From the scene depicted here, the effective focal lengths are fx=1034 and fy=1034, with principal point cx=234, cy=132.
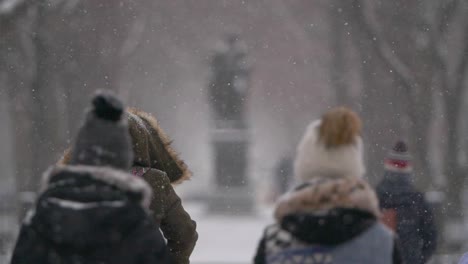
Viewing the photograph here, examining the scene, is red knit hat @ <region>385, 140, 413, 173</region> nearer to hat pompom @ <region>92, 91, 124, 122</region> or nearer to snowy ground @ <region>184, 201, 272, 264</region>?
hat pompom @ <region>92, 91, 124, 122</region>

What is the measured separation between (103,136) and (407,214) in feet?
13.2

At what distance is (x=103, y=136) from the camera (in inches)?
143

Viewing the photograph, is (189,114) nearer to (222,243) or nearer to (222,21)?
(222,21)

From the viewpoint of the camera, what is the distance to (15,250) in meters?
3.76

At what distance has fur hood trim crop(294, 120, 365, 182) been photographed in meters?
3.56

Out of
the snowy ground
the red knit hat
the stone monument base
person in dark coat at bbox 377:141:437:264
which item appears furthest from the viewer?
the stone monument base

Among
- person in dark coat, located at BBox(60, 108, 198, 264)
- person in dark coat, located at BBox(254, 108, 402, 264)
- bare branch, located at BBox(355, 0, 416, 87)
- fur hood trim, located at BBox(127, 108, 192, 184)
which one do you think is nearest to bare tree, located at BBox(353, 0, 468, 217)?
bare branch, located at BBox(355, 0, 416, 87)

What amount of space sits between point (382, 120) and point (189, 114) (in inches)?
1904

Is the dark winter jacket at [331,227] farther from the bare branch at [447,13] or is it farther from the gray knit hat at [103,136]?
the bare branch at [447,13]

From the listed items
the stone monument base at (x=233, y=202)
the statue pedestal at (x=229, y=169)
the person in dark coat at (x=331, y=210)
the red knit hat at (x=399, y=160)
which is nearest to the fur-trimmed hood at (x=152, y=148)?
the person in dark coat at (x=331, y=210)

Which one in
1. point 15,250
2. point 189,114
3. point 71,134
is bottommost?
point 189,114

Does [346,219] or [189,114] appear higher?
[346,219]

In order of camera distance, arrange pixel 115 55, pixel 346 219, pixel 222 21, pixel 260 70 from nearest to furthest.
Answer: pixel 346 219 → pixel 115 55 → pixel 222 21 → pixel 260 70

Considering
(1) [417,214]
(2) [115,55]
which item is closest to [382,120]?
(2) [115,55]
